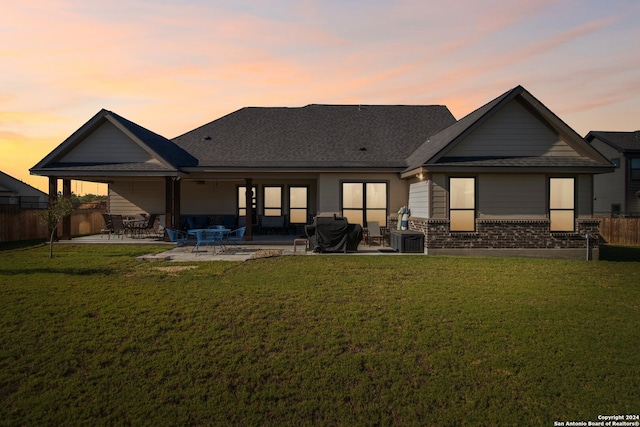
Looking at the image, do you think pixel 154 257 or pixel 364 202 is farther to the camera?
pixel 364 202

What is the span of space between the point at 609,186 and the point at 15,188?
5770cm

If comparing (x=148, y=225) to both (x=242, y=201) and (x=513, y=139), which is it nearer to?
(x=242, y=201)

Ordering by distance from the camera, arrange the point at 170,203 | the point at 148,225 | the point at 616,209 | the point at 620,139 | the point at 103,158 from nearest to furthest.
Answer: the point at 170,203 → the point at 103,158 → the point at 148,225 → the point at 616,209 → the point at 620,139

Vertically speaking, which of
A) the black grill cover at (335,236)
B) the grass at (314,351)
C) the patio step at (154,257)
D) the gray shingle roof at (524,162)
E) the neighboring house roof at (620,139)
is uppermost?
the neighboring house roof at (620,139)

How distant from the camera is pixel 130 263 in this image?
38.7ft

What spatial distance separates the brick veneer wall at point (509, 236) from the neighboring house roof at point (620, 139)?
870 inches

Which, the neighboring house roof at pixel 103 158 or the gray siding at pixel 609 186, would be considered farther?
the gray siding at pixel 609 186

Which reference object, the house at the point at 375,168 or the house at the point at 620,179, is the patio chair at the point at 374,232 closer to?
the house at the point at 375,168

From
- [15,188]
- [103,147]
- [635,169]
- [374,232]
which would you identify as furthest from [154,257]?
[15,188]

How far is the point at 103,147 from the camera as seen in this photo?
643 inches

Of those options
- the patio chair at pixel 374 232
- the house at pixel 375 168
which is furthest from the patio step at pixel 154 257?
the patio chair at pixel 374 232

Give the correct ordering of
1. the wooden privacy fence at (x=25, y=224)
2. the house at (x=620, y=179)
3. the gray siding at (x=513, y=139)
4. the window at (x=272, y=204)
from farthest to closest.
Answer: the house at (x=620, y=179) < the window at (x=272, y=204) < the wooden privacy fence at (x=25, y=224) < the gray siding at (x=513, y=139)

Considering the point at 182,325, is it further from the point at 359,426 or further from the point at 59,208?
the point at 59,208

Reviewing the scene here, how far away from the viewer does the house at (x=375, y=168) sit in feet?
45.8
